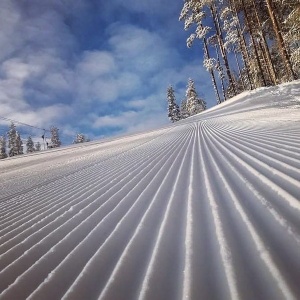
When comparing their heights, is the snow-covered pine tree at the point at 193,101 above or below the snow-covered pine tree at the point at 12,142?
below

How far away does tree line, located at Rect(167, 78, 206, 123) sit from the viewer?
157 ft

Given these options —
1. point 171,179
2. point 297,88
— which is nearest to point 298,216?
point 171,179

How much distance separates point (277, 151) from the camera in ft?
10.2

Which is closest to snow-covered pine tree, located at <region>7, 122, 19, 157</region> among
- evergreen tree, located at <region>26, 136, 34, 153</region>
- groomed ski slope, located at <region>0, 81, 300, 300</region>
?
evergreen tree, located at <region>26, 136, 34, 153</region>

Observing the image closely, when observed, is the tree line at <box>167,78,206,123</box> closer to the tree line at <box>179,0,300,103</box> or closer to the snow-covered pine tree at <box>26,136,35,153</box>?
the tree line at <box>179,0,300,103</box>

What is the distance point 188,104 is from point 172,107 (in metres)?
6.96

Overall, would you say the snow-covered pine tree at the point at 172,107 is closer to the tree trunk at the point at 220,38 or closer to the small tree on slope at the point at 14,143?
the tree trunk at the point at 220,38

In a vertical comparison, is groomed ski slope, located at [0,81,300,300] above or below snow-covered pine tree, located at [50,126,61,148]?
below

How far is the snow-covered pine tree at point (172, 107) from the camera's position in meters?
55.0

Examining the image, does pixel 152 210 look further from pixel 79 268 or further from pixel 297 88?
pixel 297 88

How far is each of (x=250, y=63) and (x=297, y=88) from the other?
10533mm

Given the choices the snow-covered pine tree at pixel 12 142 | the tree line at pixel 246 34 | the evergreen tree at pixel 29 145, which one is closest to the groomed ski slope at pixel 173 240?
the tree line at pixel 246 34

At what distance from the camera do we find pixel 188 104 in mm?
48844

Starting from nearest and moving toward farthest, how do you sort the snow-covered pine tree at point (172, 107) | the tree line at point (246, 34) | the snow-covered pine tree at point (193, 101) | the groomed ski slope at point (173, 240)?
the groomed ski slope at point (173, 240) < the tree line at point (246, 34) < the snow-covered pine tree at point (193, 101) < the snow-covered pine tree at point (172, 107)
